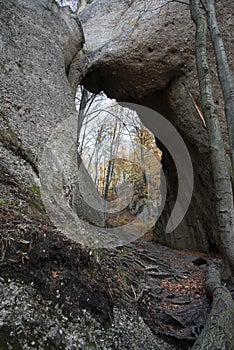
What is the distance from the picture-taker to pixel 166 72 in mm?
8812

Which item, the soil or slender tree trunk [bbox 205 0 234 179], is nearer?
the soil

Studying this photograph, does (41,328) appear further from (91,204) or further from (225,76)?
(91,204)

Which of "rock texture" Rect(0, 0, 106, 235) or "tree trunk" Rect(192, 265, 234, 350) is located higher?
"rock texture" Rect(0, 0, 106, 235)

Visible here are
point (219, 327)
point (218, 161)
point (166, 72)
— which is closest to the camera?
point (219, 327)

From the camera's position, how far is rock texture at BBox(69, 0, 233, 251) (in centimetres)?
835

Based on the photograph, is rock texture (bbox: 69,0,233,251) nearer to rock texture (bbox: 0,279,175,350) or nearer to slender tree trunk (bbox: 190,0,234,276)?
slender tree trunk (bbox: 190,0,234,276)

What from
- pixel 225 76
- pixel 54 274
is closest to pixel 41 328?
pixel 54 274

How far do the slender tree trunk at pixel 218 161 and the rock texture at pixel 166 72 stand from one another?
2675 mm

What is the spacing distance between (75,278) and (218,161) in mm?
3483

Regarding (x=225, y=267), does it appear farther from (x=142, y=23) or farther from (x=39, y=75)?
(x=142, y=23)

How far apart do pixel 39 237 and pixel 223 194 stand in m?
3.31

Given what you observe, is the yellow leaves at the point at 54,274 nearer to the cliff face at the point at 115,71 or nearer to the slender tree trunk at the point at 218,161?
the cliff face at the point at 115,71

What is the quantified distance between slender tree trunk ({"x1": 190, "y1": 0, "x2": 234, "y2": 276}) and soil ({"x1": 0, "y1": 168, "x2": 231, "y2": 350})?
1013 millimetres

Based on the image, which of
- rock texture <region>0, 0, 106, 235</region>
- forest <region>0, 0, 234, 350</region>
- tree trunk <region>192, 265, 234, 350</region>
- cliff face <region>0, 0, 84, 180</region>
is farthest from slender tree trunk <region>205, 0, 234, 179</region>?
cliff face <region>0, 0, 84, 180</region>
